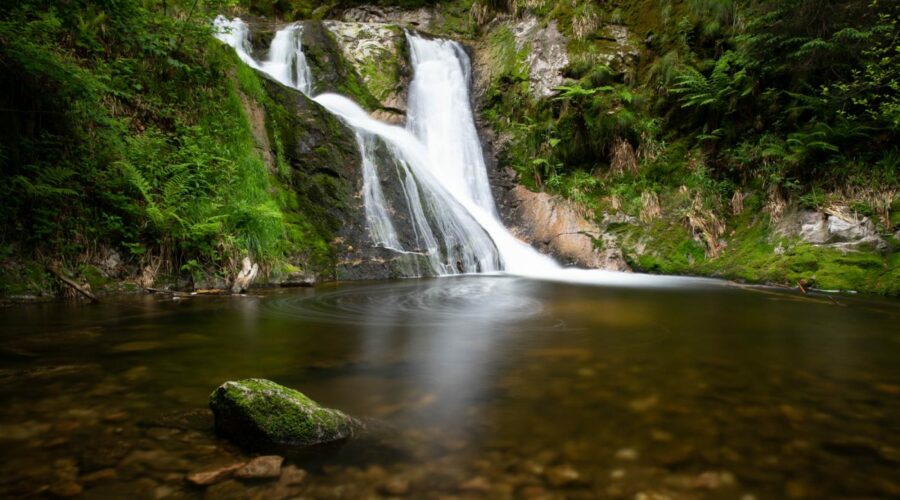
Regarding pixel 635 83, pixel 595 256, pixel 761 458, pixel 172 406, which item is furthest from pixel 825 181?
pixel 172 406

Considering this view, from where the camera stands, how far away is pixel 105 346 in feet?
11.7

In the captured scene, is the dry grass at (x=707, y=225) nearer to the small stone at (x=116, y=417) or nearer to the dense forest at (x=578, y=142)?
the dense forest at (x=578, y=142)

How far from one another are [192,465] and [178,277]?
5.67 meters

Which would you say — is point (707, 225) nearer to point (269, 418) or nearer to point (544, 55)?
point (544, 55)

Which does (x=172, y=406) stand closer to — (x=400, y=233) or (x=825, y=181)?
(x=400, y=233)

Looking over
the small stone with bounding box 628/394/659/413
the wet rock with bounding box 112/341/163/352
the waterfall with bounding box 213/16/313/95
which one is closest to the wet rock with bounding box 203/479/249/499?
the small stone with bounding box 628/394/659/413

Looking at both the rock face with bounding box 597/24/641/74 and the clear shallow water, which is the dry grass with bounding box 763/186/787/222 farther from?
the rock face with bounding box 597/24/641/74

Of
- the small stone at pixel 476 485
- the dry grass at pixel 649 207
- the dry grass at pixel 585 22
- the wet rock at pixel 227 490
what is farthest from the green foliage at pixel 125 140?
the dry grass at pixel 585 22

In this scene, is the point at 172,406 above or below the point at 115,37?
below

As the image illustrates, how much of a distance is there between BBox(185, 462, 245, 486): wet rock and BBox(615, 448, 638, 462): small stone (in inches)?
60.3

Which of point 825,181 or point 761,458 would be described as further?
point 825,181

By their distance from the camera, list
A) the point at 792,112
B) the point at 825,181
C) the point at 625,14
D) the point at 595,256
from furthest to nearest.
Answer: the point at 625,14 < the point at 595,256 < the point at 792,112 < the point at 825,181

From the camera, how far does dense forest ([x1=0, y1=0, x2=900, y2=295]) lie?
571 centimetres

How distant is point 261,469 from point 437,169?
12381 millimetres
